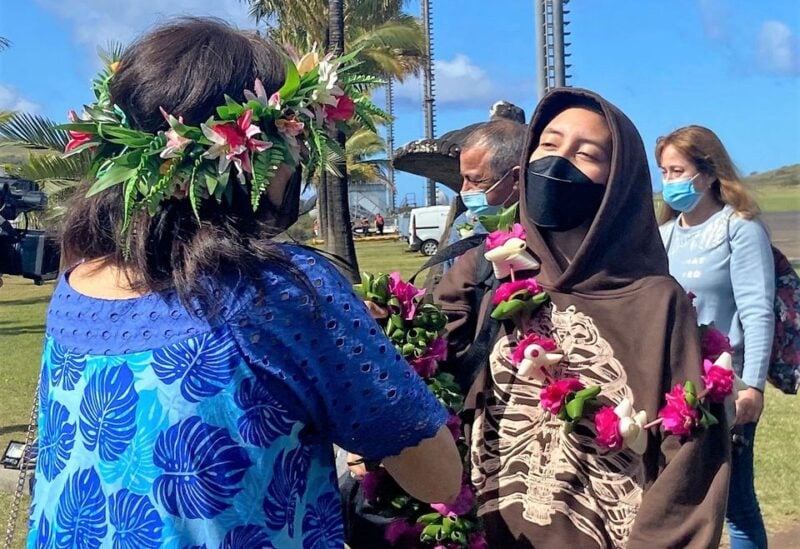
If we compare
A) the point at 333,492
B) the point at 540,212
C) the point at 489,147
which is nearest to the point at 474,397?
the point at 540,212

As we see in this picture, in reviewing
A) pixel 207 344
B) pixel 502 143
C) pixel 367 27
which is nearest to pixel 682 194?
pixel 502 143

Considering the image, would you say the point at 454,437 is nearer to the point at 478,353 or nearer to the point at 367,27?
the point at 478,353

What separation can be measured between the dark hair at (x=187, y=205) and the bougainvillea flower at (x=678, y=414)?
88 centimetres

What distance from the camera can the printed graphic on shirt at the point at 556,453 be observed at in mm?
1910

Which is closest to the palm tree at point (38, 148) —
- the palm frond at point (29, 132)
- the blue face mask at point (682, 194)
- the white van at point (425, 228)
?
the palm frond at point (29, 132)

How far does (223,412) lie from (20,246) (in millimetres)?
3938

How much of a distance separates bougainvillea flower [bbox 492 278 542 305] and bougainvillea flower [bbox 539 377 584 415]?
220 mm

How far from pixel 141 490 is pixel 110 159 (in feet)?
1.69

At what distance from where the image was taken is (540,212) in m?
2.06

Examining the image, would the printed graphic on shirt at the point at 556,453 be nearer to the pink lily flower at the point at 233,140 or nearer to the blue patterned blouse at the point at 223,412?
the blue patterned blouse at the point at 223,412

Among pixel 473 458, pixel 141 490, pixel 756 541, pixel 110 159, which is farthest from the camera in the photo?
pixel 756 541

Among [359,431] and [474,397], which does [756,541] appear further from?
[359,431]

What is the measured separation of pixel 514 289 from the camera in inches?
79.0

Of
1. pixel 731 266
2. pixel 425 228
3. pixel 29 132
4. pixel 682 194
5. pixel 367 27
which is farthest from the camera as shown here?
pixel 425 228
